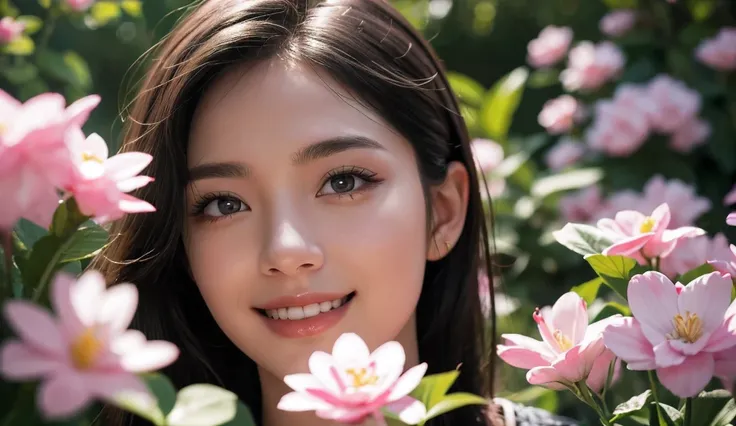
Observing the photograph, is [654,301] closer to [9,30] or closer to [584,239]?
[584,239]

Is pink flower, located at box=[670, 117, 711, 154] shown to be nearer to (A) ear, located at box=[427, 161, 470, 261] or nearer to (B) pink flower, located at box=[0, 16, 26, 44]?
(A) ear, located at box=[427, 161, 470, 261]

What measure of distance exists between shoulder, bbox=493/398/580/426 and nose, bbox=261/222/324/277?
0.57 meters

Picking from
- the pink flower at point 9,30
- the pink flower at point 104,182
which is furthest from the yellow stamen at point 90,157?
the pink flower at point 9,30

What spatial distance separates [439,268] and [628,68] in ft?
5.00

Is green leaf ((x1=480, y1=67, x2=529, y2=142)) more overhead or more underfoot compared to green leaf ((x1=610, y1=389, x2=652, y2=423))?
more overhead

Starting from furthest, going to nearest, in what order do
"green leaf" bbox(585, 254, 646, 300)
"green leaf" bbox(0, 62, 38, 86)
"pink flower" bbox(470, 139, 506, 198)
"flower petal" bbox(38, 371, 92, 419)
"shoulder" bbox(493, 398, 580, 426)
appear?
"pink flower" bbox(470, 139, 506, 198) → "green leaf" bbox(0, 62, 38, 86) → "shoulder" bbox(493, 398, 580, 426) → "green leaf" bbox(585, 254, 646, 300) → "flower petal" bbox(38, 371, 92, 419)

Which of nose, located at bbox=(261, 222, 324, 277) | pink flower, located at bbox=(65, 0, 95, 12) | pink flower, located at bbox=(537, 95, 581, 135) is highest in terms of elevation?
pink flower, located at bbox=(65, 0, 95, 12)

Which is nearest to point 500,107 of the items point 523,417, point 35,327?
point 523,417

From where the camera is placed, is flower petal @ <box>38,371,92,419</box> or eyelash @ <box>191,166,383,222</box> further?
eyelash @ <box>191,166,383,222</box>

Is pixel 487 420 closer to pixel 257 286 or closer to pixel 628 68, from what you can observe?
pixel 257 286

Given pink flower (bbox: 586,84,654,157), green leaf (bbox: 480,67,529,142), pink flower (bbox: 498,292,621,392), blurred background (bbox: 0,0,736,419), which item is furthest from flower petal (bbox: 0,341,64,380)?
green leaf (bbox: 480,67,529,142)

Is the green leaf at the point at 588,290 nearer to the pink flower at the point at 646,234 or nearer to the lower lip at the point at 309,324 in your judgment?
the pink flower at the point at 646,234

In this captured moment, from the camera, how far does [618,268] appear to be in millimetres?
1017

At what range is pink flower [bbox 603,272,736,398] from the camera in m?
0.83
